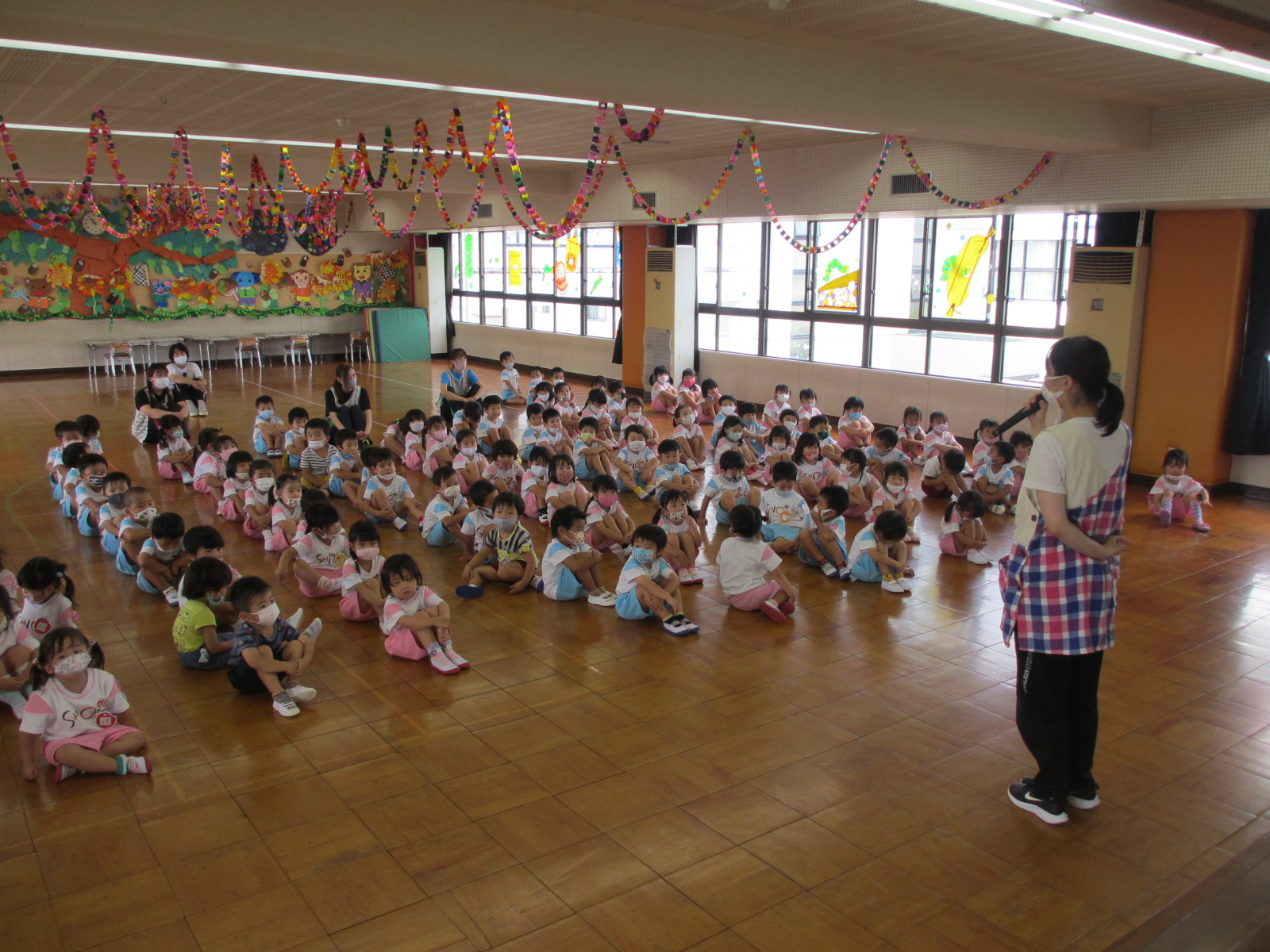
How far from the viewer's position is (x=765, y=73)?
594cm

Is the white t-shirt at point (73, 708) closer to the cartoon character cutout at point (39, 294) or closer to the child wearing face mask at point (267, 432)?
the child wearing face mask at point (267, 432)

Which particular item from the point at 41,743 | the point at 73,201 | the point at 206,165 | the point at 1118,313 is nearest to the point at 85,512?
the point at 41,743

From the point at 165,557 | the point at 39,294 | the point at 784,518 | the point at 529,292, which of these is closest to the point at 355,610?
the point at 165,557

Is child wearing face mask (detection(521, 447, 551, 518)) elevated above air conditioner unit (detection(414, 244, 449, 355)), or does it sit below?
below

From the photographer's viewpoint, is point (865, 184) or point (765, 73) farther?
point (865, 184)

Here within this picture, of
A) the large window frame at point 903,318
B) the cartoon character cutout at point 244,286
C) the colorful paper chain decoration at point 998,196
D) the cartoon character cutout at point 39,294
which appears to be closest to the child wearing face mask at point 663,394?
the large window frame at point 903,318

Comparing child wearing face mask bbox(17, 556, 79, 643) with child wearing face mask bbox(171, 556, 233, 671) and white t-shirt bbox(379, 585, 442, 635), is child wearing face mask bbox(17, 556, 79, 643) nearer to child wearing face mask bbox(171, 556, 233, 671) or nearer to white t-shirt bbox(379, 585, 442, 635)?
child wearing face mask bbox(171, 556, 233, 671)

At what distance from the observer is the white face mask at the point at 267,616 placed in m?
4.58

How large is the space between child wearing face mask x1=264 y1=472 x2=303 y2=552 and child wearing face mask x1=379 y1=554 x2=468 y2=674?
1.78 meters

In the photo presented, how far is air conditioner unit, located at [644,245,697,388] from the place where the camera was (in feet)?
45.9

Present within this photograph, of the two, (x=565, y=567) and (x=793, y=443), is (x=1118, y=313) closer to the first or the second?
(x=793, y=443)

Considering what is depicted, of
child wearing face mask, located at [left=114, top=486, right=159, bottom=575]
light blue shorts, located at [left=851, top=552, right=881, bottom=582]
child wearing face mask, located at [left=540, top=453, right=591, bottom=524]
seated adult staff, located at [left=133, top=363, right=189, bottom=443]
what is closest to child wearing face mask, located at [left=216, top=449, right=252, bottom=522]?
child wearing face mask, located at [left=114, top=486, right=159, bottom=575]

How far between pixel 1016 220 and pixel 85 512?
9389mm

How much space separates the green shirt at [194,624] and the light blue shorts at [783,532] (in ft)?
12.0
